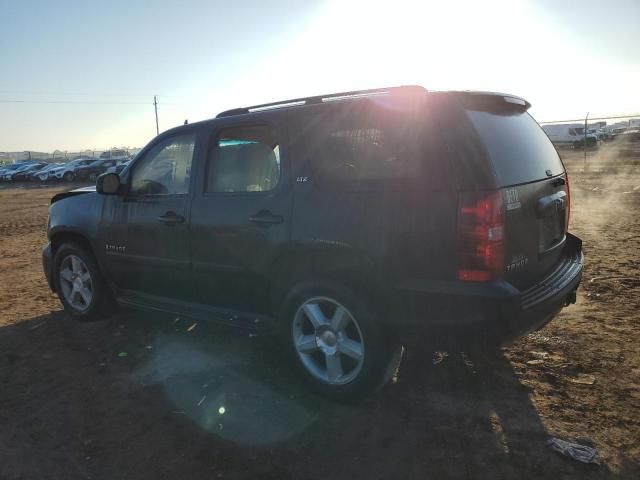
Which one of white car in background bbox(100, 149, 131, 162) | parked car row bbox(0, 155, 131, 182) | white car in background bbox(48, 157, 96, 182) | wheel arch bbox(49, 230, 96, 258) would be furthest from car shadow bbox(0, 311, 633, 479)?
white car in background bbox(100, 149, 131, 162)

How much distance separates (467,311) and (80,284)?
155 inches

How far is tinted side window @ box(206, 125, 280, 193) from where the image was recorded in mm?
3432

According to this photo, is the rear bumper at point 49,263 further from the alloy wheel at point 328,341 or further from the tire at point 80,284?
the alloy wheel at point 328,341

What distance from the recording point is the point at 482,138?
8.98ft

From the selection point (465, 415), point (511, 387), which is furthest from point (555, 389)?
point (465, 415)

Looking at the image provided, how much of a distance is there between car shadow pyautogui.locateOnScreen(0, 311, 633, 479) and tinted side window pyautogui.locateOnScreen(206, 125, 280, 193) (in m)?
1.44

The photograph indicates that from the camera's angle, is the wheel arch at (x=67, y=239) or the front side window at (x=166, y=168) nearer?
the front side window at (x=166, y=168)

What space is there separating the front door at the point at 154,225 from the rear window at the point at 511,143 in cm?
225

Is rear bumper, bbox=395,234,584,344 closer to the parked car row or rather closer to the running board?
the running board

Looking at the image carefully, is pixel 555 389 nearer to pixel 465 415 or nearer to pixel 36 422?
pixel 465 415

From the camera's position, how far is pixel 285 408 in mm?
3232

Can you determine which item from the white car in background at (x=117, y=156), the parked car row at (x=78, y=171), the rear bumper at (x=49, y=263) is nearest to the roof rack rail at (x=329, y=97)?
the rear bumper at (x=49, y=263)

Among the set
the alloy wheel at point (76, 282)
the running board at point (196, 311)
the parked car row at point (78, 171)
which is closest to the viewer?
the running board at point (196, 311)

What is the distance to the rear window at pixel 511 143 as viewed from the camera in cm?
276
